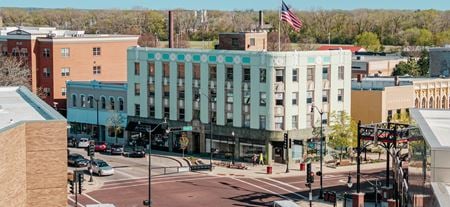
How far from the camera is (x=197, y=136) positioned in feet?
273

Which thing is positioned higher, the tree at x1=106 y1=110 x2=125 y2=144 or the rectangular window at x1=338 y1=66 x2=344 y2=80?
the rectangular window at x1=338 y1=66 x2=344 y2=80

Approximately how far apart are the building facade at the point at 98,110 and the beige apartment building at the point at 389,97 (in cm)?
2234

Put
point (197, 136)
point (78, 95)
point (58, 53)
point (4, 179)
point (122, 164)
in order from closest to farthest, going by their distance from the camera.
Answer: point (4, 179), point (122, 164), point (197, 136), point (78, 95), point (58, 53)

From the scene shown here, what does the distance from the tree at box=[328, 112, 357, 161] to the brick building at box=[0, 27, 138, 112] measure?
3925 centimetres

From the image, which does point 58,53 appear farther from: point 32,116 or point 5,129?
point 5,129

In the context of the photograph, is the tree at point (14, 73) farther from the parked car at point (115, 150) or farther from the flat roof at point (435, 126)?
the flat roof at point (435, 126)

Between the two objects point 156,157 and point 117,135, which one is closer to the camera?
point 156,157

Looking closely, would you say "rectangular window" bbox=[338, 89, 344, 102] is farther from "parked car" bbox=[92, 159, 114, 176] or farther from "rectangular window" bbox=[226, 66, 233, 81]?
"parked car" bbox=[92, 159, 114, 176]

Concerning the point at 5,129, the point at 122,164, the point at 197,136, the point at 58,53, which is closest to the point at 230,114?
the point at 197,136

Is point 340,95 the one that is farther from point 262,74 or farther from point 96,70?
point 96,70

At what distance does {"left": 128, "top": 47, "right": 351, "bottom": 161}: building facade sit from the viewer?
77938 mm

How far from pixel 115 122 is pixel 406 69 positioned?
53.1m

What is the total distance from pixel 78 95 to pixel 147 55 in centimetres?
1256

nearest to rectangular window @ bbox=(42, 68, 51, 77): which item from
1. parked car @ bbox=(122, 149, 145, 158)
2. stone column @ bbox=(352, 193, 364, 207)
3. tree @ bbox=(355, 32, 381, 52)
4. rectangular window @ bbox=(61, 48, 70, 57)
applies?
rectangular window @ bbox=(61, 48, 70, 57)
